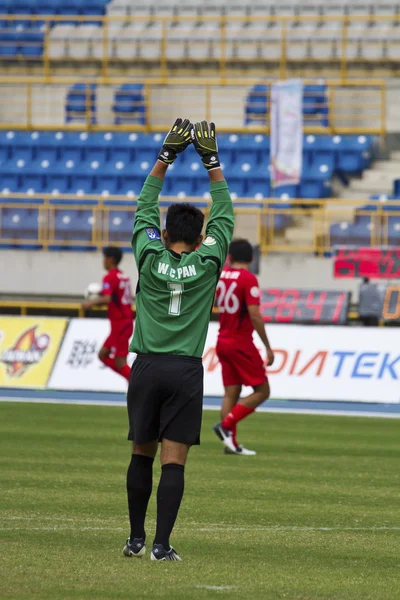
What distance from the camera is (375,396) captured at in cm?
2064

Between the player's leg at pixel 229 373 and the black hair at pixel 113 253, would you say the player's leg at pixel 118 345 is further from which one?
the player's leg at pixel 229 373

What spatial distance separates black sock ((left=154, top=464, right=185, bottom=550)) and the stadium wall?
20001mm

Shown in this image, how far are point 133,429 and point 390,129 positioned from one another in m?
26.3

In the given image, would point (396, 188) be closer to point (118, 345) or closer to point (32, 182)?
point (32, 182)

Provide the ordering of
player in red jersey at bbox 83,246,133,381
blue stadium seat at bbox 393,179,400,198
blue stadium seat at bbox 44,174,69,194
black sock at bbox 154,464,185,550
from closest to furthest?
black sock at bbox 154,464,185,550 → player in red jersey at bbox 83,246,133,381 → blue stadium seat at bbox 393,179,400,198 → blue stadium seat at bbox 44,174,69,194

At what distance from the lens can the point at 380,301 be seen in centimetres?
2367

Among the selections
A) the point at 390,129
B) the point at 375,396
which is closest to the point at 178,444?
the point at 375,396

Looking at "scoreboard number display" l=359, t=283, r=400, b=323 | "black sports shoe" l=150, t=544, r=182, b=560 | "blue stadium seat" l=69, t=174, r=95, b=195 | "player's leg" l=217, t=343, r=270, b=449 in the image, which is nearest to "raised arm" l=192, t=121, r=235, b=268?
"black sports shoe" l=150, t=544, r=182, b=560

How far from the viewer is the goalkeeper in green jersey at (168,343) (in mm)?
7152

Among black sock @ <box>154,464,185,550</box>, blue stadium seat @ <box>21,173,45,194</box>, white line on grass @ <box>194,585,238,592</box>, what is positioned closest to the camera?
white line on grass @ <box>194,585,238,592</box>

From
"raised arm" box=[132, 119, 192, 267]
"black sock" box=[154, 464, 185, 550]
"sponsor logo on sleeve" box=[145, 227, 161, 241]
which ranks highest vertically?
"raised arm" box=[132, 119, 192, 267]

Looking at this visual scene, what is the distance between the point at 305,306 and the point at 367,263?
1.42 m

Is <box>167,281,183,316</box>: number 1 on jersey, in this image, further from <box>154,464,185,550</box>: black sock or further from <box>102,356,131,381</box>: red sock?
<box>102,356,131,381</box>: red sock

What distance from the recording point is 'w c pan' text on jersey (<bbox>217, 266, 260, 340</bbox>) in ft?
45.8
